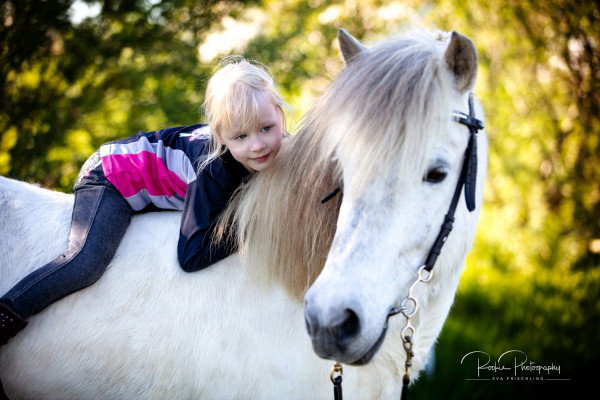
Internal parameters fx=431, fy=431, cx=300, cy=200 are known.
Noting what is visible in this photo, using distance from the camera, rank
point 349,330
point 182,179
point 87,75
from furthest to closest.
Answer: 1. point 87,75
2. point 182,179
3. point 349,330

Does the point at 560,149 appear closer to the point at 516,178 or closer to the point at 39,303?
the point at 516,178

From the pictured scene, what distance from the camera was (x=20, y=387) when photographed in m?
1.92

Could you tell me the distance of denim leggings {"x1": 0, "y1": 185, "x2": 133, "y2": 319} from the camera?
1847 millimetres

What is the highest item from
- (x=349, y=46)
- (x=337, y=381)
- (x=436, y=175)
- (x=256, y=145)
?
(x=349, y=46)

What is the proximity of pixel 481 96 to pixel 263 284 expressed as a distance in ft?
21.9

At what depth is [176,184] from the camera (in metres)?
2.13

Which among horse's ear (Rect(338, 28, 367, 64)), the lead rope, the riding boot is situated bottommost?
the lead rope

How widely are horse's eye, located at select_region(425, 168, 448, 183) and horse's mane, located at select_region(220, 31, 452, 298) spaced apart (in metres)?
0.06

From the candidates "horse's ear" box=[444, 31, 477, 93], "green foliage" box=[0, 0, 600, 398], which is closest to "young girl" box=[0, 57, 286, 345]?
"green foliage" box=[0, 0, 600, 398]

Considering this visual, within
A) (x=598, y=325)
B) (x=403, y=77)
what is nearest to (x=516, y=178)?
(x=598, y=325)

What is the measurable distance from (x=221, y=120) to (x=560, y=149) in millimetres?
6373
